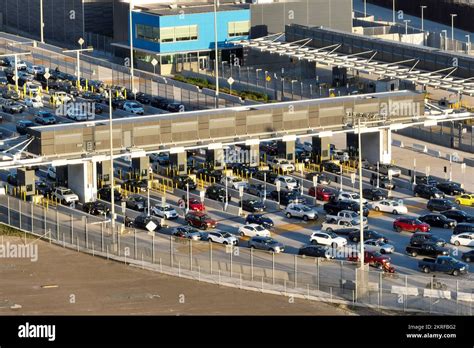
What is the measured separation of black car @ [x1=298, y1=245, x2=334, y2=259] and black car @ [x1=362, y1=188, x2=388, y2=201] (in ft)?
32.3

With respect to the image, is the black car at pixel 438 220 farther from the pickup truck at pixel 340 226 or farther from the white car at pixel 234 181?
the white car at pixel 234 181

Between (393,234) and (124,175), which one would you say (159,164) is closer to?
(124,175)

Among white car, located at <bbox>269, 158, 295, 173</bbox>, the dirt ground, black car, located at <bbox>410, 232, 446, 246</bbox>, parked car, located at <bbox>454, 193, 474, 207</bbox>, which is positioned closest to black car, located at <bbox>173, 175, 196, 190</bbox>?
white car, located at <bbox>269, 158, 295, 173</bbox>

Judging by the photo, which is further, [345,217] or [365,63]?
[365,63]

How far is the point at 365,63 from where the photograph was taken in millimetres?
100625

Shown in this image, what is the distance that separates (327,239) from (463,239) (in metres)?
5.42

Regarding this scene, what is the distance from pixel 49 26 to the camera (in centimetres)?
12619

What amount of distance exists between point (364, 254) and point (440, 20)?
72333 millimetres

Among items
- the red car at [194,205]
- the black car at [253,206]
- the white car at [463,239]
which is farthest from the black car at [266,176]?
the white car at [463,239]

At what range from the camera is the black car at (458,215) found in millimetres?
71188

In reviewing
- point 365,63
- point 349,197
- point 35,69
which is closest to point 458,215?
point 349,197

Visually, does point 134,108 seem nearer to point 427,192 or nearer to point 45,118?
point 45,118

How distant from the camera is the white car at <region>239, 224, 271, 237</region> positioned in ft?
226

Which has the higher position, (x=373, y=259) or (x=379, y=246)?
(x=373, y=259)
